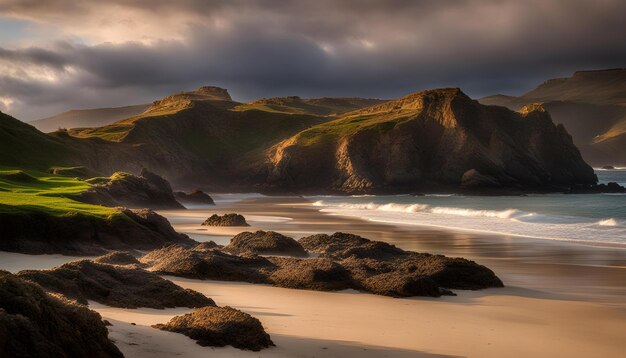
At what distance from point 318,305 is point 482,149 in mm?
94515

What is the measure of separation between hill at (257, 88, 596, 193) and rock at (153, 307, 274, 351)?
89.8m

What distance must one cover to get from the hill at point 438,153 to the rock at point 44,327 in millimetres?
92111

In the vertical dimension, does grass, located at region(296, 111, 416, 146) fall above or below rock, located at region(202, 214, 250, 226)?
above

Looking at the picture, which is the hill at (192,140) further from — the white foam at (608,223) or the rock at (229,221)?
the white foam at (608,223)

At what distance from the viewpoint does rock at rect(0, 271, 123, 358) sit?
244 inches

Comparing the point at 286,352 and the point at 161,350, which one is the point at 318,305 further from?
the point at 161,350

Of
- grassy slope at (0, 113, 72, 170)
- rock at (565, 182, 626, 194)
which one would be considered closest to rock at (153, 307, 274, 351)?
grassy slope at (0, 113, 72, 170)

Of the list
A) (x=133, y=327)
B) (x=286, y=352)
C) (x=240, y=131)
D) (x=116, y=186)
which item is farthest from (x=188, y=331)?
(x=240, y=131)

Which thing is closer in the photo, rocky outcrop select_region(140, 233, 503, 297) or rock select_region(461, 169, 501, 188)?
rocky outcrop select_region(140, 233, 503, 297)

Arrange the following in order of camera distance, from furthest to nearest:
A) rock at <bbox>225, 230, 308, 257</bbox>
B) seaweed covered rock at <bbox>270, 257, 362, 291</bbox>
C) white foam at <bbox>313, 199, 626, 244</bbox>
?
white foam at <bbox>313, 199, 626, 244</bbox> → rock at <bbox>225, 230, 308, 257</bbox> → seaweed covered rock at <bbox>270, 257, 362, 291</bbox>

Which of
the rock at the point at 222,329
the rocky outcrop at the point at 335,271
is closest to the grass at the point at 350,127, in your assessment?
the rocky outcrop at the point at 335,271

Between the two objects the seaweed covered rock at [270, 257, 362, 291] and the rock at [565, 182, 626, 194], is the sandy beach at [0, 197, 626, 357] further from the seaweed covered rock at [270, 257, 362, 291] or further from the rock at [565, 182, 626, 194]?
the rock at [565, 182, 626, 194]

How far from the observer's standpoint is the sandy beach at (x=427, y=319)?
9.02 metres

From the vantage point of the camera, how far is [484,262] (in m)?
21.6
